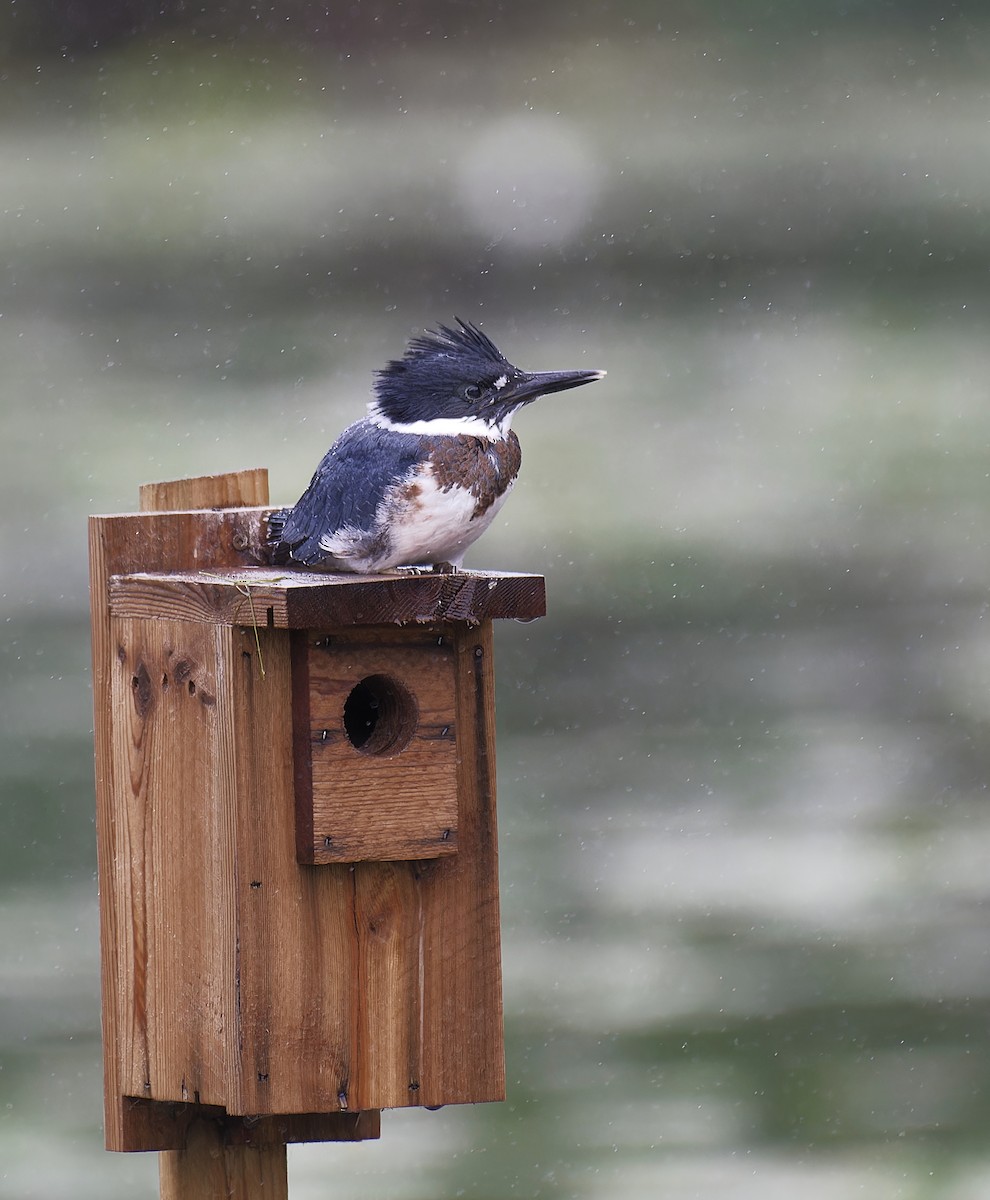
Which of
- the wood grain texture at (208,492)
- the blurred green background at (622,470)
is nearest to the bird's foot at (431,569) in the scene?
the wood grain texture at (208,492)

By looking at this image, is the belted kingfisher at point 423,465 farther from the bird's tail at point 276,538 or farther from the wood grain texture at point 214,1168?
the wood grain texture at point 214,1168

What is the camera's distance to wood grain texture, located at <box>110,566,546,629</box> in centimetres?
273

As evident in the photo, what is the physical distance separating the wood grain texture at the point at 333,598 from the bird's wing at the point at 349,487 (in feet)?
0.23

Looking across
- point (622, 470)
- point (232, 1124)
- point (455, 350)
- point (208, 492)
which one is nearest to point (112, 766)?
point (208, 492)

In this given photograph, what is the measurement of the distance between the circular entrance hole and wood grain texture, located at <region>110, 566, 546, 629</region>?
140 mm

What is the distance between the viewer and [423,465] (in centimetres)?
290

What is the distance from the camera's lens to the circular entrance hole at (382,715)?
2.93 meters

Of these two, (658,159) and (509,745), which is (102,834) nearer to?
(509,745)

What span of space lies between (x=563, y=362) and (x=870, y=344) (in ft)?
2.85

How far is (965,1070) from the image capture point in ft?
17.5

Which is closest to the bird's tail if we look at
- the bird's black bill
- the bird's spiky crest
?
the bird's spiky crest

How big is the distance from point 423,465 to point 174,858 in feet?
2.28

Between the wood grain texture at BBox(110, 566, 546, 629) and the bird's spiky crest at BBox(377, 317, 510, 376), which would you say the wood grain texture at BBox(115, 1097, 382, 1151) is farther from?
the bird's spiky crest at BBox(377, 317, 510, 376)

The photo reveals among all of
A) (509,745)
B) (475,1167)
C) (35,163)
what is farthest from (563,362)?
(475,1167)
